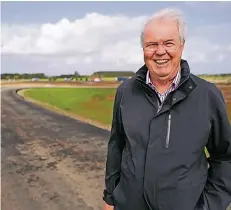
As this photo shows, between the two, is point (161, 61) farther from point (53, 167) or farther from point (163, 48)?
point (53, 167)

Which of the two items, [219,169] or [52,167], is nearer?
[219,169]

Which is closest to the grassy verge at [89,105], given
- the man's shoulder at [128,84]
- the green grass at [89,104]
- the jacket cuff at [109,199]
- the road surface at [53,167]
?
the green grass at [89,104]

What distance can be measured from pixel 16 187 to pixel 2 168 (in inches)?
60.9

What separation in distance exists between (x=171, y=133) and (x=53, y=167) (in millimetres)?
6249

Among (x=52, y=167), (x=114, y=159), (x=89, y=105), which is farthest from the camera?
(x=89, y=105)

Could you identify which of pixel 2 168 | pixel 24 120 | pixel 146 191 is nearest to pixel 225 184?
pixel 146 191

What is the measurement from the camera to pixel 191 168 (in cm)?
193

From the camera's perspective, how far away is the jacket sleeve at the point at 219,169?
1988mm

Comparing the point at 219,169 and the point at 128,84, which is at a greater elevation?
the point at 128,84

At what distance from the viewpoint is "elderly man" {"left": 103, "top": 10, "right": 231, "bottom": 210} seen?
6.26ft

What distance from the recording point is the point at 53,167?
7766mm

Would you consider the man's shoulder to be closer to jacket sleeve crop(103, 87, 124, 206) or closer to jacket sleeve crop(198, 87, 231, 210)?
jacket sleeve crop(103, 87, 124, 206)

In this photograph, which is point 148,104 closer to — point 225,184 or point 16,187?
point 225,184

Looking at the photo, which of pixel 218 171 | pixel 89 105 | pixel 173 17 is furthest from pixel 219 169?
pixel 89 105
